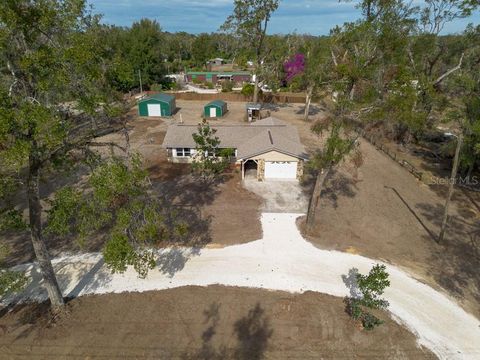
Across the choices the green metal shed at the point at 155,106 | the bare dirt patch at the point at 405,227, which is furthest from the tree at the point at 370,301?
the green metal shed at the point at 155,106

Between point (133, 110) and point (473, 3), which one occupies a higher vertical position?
point (473, 3)

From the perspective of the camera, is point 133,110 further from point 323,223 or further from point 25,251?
point 323,223

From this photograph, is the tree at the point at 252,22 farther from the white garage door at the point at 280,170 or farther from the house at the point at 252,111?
the white garage door at the point at 280,170

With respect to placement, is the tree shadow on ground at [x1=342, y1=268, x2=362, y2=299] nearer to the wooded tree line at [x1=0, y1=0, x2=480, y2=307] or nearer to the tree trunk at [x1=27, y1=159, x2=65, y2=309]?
the wooded tree line at [x1=0, y1=0, x2=480, y2=307]

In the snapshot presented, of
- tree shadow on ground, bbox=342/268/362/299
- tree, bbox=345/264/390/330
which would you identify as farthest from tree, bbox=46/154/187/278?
tree shadow on ground, bbox=342/268/362/299

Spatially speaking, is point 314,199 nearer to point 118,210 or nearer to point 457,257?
point 457,257

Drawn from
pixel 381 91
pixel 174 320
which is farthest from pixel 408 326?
pixel 381 91
